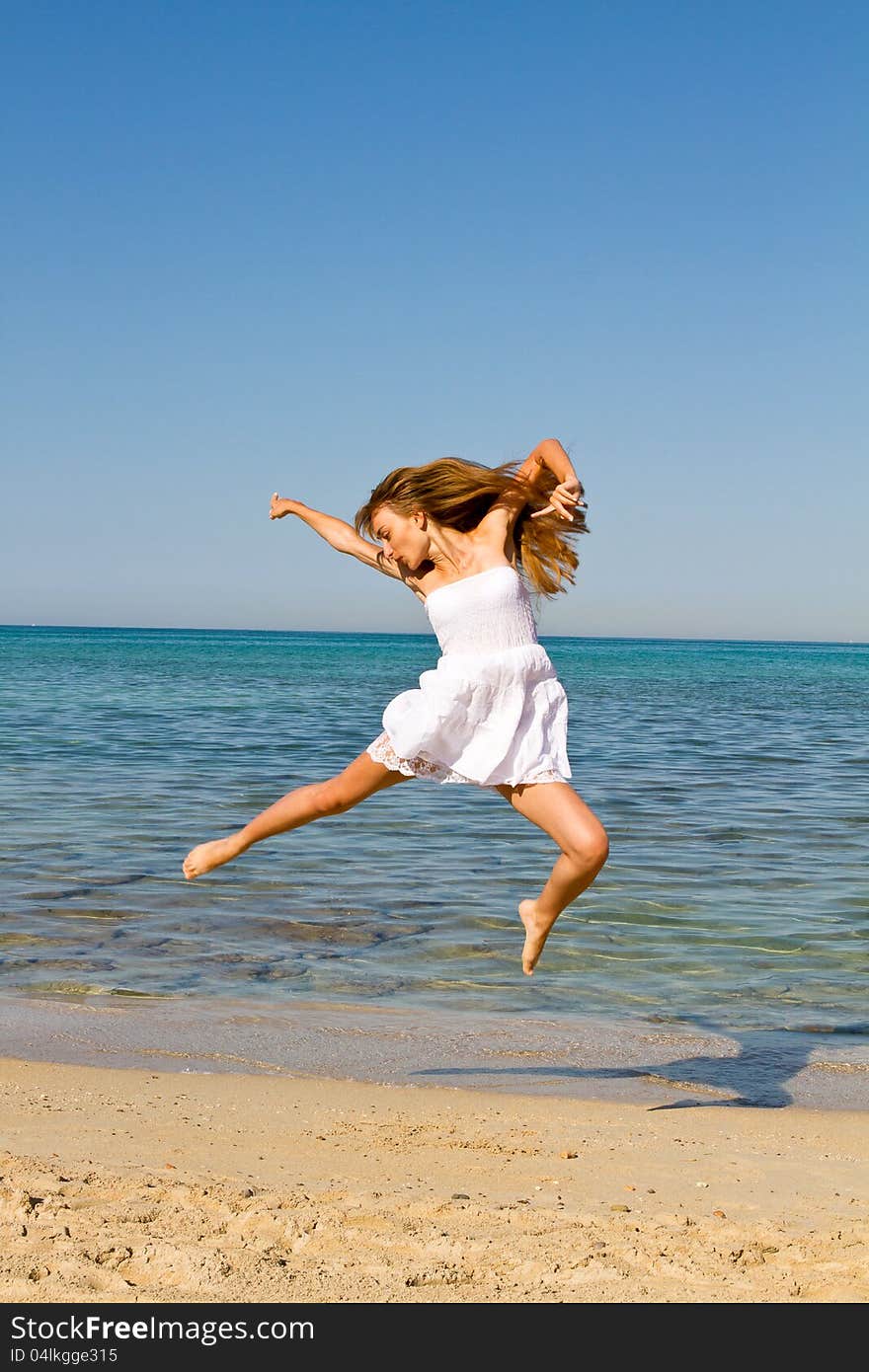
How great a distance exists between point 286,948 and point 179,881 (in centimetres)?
206

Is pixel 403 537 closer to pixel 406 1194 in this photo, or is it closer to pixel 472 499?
pixel 472 499

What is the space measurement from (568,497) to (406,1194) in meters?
2.49

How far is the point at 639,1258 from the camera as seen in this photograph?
378 cm

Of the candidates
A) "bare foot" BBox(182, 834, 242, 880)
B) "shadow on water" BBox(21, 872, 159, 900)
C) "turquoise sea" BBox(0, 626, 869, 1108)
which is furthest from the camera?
"shadow on water" BBox(21, 872, 159, 900)

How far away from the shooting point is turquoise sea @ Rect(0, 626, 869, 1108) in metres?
7.26

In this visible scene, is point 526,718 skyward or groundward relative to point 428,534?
groundward

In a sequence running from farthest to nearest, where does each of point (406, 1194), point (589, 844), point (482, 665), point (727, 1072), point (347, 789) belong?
point (727, 1072)
point (347, 789)
point (482, 665)
point (589, 844)
point (406, 1194)

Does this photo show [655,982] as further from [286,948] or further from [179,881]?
[179,881]

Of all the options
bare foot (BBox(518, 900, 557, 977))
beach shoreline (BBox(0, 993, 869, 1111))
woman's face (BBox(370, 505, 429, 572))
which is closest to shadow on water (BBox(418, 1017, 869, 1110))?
beach shoreline (BBox(0, 993, 869, 1111))

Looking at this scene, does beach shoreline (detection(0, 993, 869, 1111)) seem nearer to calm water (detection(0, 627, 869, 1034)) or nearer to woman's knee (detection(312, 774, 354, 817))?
calm water (detection(0, 627, 869, 1034))

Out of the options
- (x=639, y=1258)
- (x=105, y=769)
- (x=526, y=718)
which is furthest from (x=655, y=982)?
(x=105, y=769)

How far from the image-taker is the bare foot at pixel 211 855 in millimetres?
5324

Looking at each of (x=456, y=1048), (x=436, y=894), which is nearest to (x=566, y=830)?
(x=456, y=1048)

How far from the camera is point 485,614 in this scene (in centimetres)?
498
